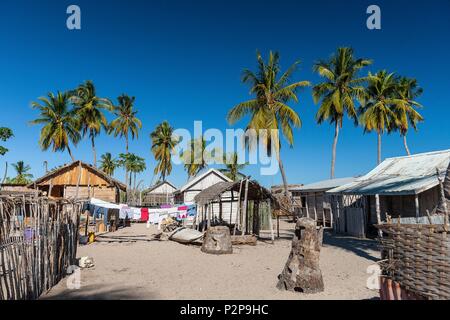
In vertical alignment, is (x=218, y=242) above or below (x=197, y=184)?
below

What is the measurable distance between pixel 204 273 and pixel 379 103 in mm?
26363

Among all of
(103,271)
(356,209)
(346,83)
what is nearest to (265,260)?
(103,271)

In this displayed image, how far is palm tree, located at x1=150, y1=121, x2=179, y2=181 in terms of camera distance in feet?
152

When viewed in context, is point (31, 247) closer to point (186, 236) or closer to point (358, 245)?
point (186, 236)

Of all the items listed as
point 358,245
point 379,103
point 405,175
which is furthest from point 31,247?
point 379,103

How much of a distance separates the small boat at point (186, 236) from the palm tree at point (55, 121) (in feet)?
72.7

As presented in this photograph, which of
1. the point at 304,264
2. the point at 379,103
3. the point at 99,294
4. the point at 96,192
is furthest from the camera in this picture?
the point at 379,103

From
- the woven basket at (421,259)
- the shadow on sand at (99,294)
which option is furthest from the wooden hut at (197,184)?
the woven basket at (421,259)

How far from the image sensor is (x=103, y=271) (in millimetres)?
10047

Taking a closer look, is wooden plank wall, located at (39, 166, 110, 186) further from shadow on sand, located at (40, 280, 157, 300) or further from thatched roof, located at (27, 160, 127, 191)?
shadow on sand, located at (40, 280, 157, 300)

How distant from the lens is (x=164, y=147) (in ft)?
153

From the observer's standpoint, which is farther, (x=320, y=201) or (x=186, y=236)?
(x=320, y=201)

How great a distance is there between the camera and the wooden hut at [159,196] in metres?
41.3
